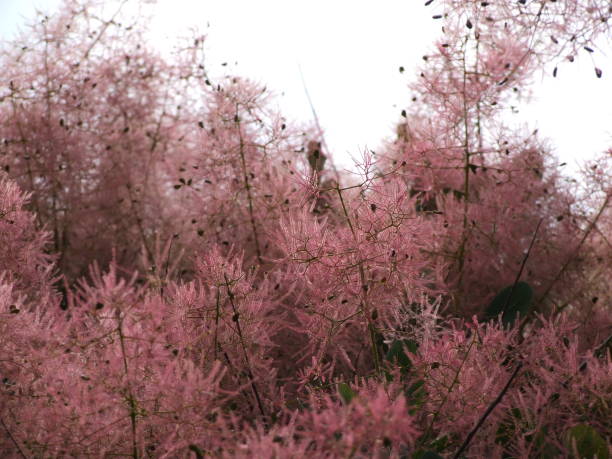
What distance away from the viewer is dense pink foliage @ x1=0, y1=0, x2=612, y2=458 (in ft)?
1.70

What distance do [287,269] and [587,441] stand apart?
288mm

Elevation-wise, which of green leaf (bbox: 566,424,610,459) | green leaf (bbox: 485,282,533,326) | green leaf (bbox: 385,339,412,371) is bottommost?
green leaf (bbox: 566,424,610,459)

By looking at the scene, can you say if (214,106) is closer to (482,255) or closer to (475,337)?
(482,255)

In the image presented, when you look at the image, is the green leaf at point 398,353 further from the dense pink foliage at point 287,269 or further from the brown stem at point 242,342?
the brown stem at point 242,342

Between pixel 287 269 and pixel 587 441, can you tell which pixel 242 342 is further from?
pixel 587 441

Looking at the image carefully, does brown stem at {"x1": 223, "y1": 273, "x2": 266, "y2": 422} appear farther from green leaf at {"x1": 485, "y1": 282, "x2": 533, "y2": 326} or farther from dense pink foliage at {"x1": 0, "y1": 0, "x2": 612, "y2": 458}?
green leaf at {"x1": 485, "y1": 282, "x2": 533, "y2": 326}

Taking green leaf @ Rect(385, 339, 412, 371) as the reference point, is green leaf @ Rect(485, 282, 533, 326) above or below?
above

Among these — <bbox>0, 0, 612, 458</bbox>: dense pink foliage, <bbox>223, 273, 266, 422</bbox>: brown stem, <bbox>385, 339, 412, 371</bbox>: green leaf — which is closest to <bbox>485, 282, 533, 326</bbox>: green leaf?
<bbox>0, 0, 612, 458</bbox>: dense pink foliage

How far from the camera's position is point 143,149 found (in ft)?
3.92

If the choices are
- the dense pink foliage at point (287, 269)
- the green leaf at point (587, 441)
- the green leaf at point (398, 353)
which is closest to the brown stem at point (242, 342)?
the dense pink foliage at point (287, 269)

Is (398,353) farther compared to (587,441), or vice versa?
(398,353)

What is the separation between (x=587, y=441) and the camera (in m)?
0.53

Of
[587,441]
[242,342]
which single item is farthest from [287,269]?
[587,441]

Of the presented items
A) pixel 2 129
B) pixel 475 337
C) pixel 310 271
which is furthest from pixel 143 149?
pixel 475 337
